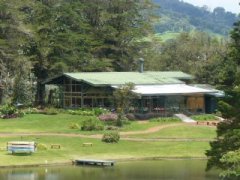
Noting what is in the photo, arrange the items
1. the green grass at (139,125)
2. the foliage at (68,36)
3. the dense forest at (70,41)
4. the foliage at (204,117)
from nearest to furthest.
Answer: the green grass at (139,125) < the foliage at (204,117) < the foliage at (68,36) < the dense forest at (70,41)

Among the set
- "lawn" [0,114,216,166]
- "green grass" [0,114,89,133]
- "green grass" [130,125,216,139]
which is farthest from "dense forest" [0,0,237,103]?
"lawn" [0,114,216,166]


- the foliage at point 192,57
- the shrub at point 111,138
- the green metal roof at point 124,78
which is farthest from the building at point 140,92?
the shrub at point 111,138

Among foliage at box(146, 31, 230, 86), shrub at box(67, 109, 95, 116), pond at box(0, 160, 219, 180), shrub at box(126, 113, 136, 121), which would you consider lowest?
pond at box(0, 160, 219, 180)

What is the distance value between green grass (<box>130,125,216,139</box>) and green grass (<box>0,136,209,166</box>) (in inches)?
174

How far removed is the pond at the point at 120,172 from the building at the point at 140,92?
28066 millimetres

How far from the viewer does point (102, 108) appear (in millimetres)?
74438

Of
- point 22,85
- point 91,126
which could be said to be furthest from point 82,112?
point 22,85

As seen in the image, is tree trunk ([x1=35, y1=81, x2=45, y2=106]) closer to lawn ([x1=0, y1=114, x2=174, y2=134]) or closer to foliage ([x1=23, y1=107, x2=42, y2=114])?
foliage ([x1=23, y1=107, x2=42, y2=114])

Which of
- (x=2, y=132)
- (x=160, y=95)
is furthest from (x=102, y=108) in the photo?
(x=2, y=132)

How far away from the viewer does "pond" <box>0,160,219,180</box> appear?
38469 mm

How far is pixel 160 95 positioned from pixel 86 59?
699 inches

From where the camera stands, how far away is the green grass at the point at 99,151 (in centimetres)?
4503

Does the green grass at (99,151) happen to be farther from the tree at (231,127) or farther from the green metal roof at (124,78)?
the green metal roof at (124,78)

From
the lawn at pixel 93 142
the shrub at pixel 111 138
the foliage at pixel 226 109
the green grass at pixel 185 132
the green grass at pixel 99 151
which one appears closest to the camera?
the foliage at pixel 226 109
